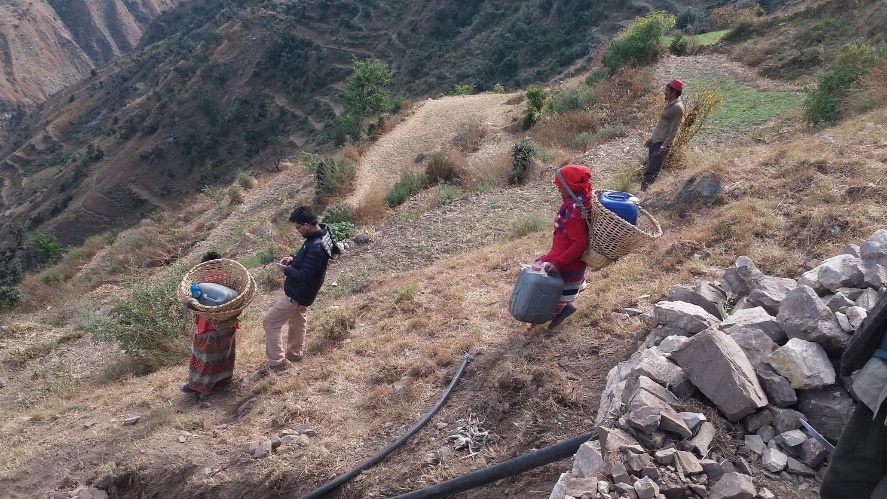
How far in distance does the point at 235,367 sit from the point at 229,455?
1553 mm

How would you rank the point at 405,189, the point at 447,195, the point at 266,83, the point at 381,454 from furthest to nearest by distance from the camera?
the point at 266,83 → the point at 405,189 → the point at 447,195 → the point at 381,454

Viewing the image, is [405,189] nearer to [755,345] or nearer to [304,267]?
[304,267]

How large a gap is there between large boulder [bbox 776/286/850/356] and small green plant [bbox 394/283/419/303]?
3603mm

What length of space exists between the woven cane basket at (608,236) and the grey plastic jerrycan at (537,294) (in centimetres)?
29

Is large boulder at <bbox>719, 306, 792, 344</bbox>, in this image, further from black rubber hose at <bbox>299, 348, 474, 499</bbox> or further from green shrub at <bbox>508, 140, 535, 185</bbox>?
green shrub at <bbox>508, 140, 535, 185</bbox>

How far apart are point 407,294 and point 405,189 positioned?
230 inches

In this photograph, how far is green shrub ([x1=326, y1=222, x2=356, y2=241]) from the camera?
9.14 metres

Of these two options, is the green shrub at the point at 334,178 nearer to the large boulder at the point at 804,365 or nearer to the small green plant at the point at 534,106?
the small green plant at the point at 534,106

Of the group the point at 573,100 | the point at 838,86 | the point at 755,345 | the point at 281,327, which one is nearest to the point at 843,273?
the point at 755,345

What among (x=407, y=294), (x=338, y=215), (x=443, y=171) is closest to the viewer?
(x=407, y=294)

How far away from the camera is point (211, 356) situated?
4492 millimetres

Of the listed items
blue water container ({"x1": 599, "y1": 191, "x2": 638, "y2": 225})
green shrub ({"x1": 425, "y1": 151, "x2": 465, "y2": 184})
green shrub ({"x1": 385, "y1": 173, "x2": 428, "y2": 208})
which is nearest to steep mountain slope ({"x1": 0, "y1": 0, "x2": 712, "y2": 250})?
green shrub ({"x1": 425, "y1": 151, "x2": 465, "y2": 184})

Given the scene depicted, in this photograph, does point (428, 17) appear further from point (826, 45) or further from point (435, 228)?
point (435, 228)

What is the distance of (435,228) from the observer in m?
8.35
